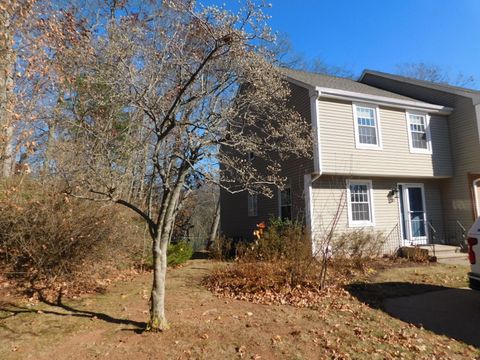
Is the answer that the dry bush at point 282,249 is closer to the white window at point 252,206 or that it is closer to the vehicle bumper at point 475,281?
the vehicle bumper at point 475,281

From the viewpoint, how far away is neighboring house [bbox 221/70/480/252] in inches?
535

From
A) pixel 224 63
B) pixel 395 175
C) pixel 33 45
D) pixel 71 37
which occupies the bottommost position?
pixel 395 175

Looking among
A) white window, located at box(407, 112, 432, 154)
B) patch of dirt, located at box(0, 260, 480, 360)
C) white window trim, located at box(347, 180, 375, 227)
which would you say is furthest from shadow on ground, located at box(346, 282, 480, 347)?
white window, located at box(407, 112, 432, 154)

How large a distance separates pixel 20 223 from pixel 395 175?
1273cm

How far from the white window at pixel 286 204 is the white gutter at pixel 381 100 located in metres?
3.91

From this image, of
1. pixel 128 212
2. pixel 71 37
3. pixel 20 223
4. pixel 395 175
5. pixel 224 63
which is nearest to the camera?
pixel 224 63

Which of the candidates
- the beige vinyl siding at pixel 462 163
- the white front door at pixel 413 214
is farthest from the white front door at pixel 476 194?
the white front door at pixel 413 214

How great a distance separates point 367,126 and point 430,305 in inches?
330

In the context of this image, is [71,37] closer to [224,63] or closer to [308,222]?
[224,63]

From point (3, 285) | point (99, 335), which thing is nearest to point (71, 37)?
point (3, 285)

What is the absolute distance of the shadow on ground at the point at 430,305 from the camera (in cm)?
648

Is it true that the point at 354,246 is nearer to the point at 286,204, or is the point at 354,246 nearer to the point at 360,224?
the point at 360,224

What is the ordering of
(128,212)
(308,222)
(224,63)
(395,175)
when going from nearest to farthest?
(224,63), (128,212), (308,222), (395,175)

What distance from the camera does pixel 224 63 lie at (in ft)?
24.4
